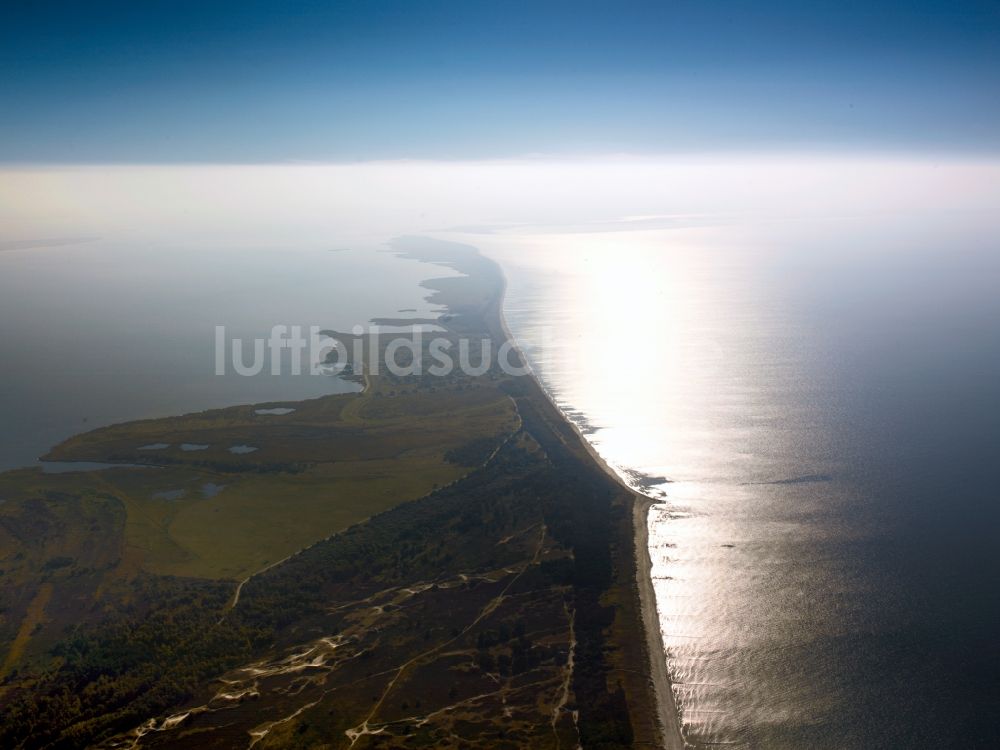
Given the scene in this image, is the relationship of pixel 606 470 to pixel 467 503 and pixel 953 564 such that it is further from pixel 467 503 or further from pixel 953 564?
pixel 953 564

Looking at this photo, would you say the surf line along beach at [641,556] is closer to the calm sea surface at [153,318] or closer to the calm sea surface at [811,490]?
the calm sea surface at [811,490]

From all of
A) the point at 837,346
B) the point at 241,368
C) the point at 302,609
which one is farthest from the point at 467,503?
the point at 837,346

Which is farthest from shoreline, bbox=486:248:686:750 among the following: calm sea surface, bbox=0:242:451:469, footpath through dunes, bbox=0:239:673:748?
calm sea surface, bbox=0:242:451:469

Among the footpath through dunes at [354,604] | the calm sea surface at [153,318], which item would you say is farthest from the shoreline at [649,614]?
the calm sea surface at [153,318]

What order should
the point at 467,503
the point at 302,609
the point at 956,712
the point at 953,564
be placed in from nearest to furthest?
the point at 956,712, the point at 302,609, the point at 953,564, the point at 467,503

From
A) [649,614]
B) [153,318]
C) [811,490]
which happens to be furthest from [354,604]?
[153,318]

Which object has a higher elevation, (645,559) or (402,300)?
(402,300)

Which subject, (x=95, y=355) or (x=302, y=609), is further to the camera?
(x=95, y=355)
